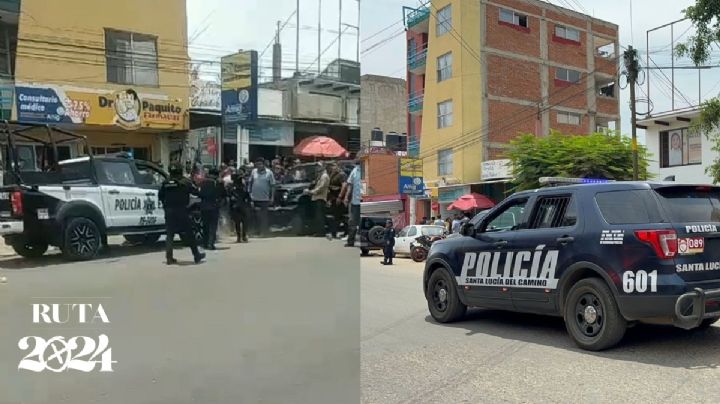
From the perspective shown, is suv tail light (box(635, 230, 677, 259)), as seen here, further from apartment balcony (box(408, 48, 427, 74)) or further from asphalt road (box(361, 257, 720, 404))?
apartment balcony (box(408, 48, 427, 74))

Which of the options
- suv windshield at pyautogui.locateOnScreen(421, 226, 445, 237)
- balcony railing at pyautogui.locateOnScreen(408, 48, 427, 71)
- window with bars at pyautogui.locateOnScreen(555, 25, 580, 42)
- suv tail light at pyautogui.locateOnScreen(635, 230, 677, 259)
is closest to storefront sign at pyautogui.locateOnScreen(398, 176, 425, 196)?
balcony railing at pyautogui.locateOnScreen(408, 48, 427, 71)

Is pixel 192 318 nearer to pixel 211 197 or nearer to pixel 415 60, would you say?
pixel 211 197

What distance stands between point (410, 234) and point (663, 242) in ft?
46.4

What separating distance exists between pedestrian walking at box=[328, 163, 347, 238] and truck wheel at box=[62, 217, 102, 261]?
0.61 metres

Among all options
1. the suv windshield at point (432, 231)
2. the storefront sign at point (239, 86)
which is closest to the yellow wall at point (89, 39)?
the storefront sign at point (239, 86)

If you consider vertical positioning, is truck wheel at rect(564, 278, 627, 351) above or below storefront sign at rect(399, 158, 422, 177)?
below

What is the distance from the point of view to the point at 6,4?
1.52m

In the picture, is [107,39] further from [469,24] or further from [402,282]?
[469,24]

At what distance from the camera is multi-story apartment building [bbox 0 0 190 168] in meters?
1.55

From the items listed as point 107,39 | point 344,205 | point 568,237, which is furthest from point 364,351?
point 107,39

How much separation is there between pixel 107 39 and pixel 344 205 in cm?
74

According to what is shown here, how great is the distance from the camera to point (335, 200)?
5.84ft

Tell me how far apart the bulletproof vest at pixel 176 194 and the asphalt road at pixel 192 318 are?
0.43 ft

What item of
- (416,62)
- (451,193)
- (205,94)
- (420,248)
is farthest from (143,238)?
(451,193)
